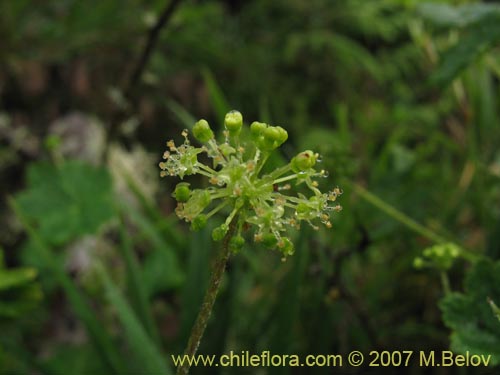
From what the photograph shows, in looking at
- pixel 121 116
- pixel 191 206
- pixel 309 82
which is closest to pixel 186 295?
pixel 121 116

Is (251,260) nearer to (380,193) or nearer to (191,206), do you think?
(380,193)

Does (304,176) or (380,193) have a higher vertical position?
(380,193)

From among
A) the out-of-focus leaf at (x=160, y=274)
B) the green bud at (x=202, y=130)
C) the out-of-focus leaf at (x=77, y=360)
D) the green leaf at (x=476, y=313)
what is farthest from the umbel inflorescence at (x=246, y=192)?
the out-of-focus leaf at (x=160, y=274)

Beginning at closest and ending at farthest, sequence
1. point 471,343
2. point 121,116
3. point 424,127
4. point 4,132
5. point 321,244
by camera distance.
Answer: point 471,343 → point 321,244 → point 121,116 → point 4,132 → point 424,127

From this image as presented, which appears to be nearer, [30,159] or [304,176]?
[304,176]

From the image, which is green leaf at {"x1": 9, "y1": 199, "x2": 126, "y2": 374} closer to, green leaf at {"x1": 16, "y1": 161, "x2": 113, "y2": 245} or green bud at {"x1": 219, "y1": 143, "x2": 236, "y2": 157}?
green leaf at {"x1": 16, "y1": 161, "x2": 113, "y2": 245}

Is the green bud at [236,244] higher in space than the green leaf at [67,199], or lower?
lower

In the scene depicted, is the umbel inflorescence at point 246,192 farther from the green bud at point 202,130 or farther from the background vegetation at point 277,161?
the background vegetation at point 277,161

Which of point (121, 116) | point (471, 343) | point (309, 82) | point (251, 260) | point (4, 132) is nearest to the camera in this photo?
point (471, 343)
